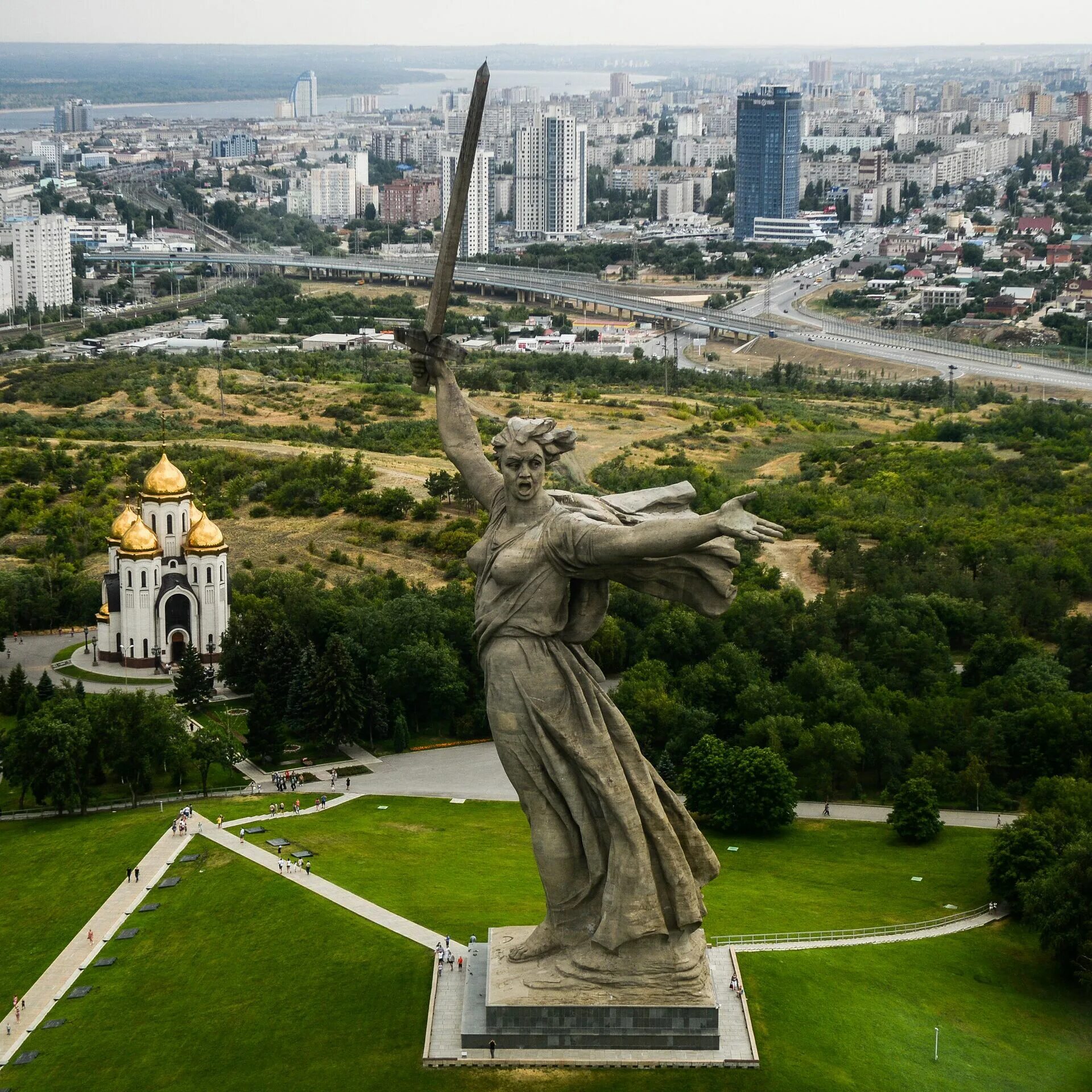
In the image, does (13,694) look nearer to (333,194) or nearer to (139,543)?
(139,543)

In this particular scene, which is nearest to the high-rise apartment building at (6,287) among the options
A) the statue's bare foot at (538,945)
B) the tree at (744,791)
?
the tree at (744,791)

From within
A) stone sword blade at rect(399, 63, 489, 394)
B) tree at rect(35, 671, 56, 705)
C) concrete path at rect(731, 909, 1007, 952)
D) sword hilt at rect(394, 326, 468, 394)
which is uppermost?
stone sword blade at rect(399, 63, 489, 394)

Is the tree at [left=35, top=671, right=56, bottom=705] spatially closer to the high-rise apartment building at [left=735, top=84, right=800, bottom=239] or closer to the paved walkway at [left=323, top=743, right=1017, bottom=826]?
the paved walkway at [left=323, top=743, right=1017, bottom=826]

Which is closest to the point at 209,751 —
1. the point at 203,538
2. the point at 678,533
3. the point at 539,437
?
the point at 203,538

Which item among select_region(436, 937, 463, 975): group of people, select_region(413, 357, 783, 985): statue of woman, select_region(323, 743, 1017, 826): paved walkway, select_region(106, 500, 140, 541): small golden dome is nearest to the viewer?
select_region(413, 357, 783, 985): statue of woman

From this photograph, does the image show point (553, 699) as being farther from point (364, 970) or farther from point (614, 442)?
point (614, 442)

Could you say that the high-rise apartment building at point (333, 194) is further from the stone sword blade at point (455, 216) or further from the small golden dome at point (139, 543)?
the stone sword blade at point (455, 216)

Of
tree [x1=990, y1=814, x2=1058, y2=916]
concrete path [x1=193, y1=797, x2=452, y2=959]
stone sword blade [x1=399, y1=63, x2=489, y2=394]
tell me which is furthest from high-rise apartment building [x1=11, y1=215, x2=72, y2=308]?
stone sword blade [x1=399, y1=63, x2=489, y2=394]
